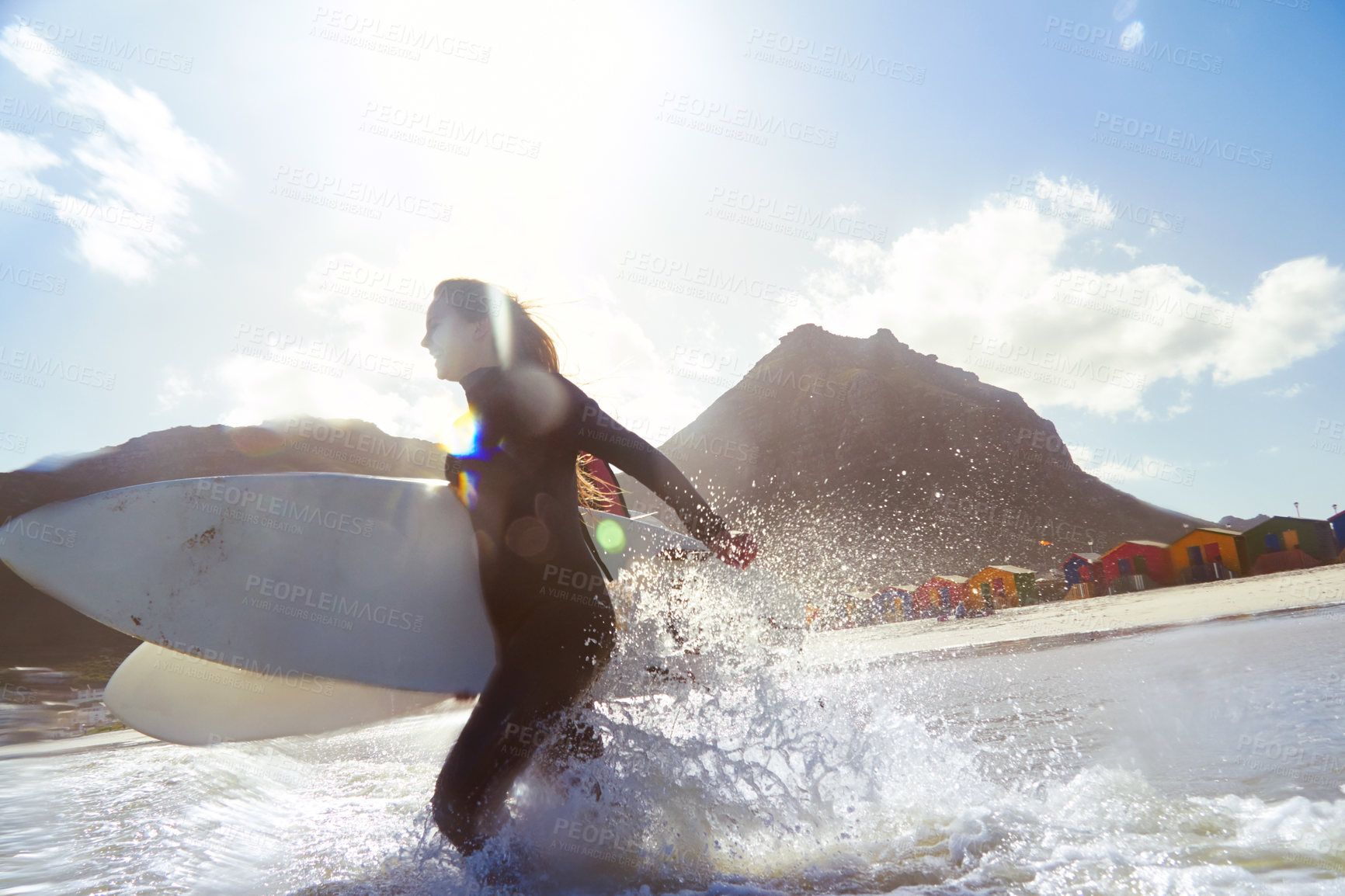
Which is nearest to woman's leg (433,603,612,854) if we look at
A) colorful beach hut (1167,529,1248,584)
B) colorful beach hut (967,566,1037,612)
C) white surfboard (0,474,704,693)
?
white surfboard (0,474,704,693)

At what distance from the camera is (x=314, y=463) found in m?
39.4

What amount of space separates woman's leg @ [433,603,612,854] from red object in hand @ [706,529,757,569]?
0.45 m

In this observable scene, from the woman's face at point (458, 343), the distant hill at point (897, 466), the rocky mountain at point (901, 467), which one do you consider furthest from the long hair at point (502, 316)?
the rocky mountain at point (901, 467)

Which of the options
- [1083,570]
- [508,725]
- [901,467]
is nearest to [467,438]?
[508,725]

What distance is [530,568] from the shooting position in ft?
6.08

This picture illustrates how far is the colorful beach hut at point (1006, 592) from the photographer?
36.3 m

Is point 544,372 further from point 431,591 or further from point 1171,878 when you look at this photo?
point 1171,878

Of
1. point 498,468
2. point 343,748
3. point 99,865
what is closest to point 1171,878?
point 498,468

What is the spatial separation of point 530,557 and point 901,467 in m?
78.7

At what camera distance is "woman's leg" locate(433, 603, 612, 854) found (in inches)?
68.9

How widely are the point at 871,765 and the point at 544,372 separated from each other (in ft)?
5.86

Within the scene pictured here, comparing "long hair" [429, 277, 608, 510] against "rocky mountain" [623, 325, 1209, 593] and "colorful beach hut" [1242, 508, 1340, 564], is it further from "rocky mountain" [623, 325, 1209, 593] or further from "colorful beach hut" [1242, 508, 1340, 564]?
"rocky mountain" [623, 325, 1209, 593]

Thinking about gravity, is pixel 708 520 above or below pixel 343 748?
above

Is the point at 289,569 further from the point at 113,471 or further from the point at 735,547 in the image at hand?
the point at 113,471
